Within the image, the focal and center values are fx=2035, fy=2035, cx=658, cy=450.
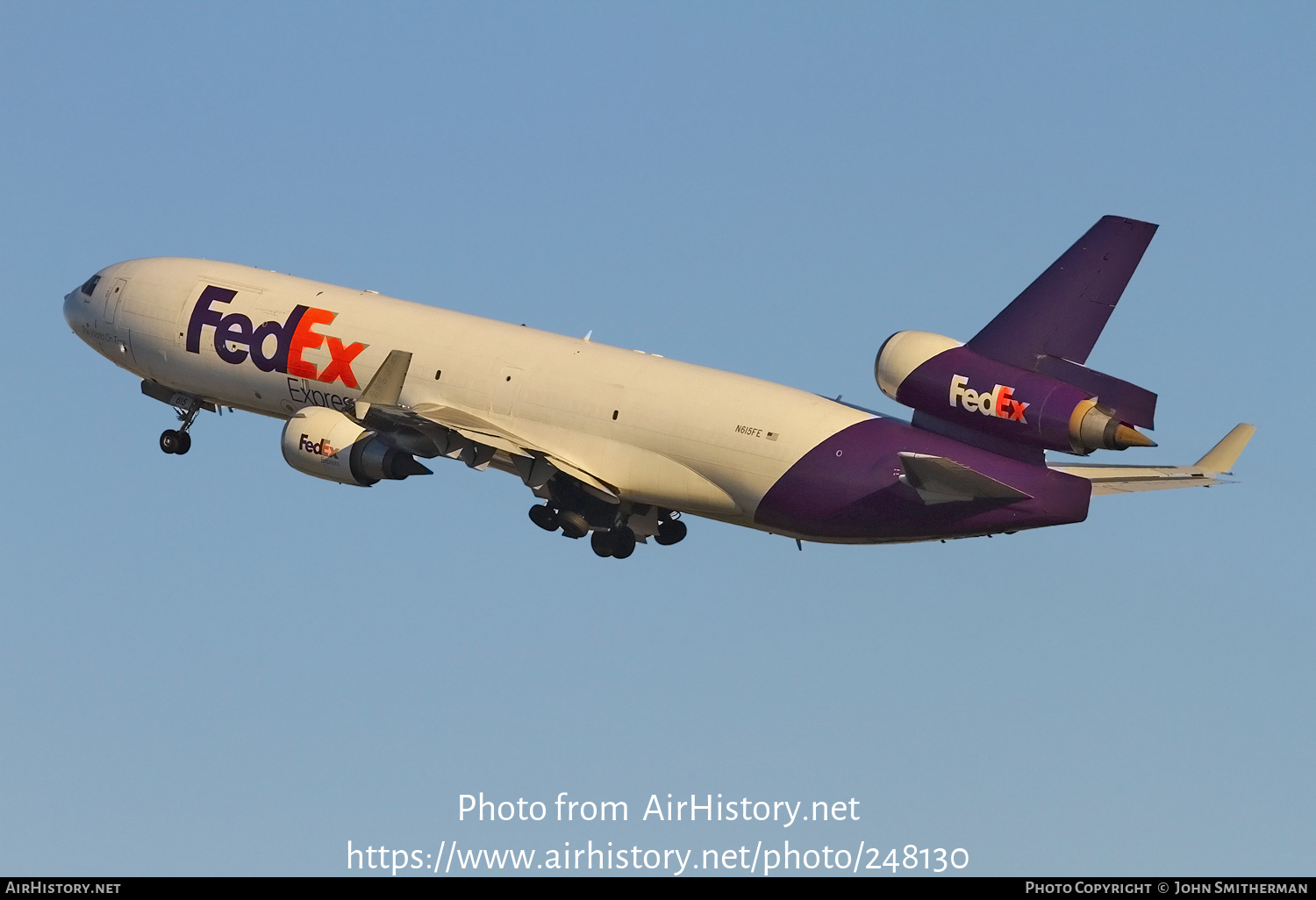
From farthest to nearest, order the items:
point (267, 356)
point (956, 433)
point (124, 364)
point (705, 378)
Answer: point (124, 364), point (267, 356), point (705, 378), point (956, 433)

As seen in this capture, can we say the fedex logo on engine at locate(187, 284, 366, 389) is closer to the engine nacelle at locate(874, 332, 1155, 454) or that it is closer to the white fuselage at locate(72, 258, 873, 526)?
the white fuselage at locate(72, 258, 873, 526)

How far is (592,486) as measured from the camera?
149 ft

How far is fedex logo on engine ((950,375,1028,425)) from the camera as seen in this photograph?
133ft

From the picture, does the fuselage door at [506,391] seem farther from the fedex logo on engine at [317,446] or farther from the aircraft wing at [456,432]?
the fedex logo on engine at [317,446]

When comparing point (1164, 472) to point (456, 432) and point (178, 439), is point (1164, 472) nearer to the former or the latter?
point (456, 432)

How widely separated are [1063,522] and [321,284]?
19.9m

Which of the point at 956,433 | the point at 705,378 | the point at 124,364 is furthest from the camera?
the point at 124,364

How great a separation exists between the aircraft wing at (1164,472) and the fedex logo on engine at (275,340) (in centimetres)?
1679

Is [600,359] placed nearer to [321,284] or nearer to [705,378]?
[705,378]

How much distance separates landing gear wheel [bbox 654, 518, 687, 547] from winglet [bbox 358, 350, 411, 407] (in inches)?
289

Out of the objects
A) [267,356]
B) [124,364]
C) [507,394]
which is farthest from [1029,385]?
[124,364]

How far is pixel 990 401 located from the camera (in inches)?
1613

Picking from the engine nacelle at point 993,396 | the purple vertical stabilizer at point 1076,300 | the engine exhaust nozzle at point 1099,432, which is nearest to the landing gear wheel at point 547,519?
the engine nacelle at point 993,396

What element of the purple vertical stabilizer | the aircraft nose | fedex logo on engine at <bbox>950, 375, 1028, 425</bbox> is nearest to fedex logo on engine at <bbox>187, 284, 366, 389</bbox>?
the aircraft nose
